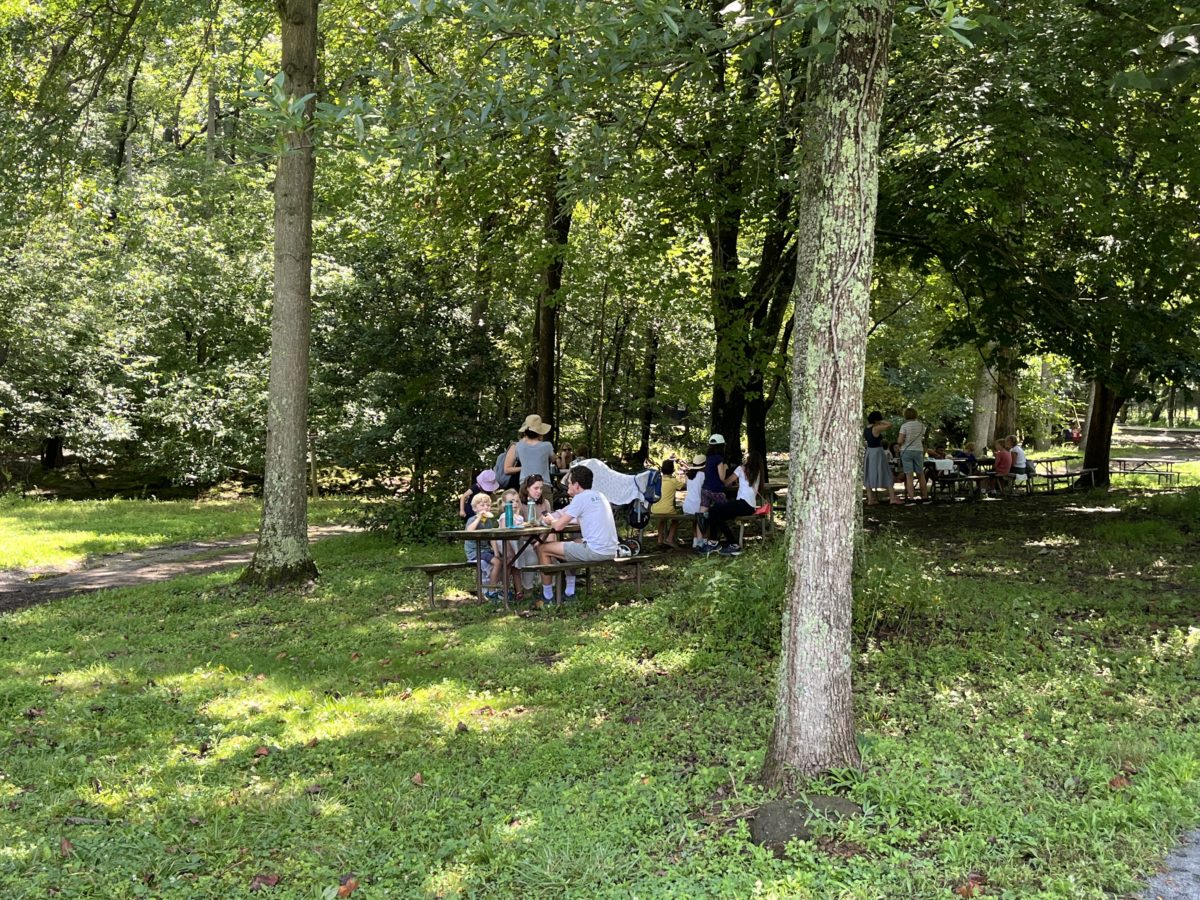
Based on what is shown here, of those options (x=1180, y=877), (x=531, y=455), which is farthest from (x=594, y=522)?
(x=1180, y=877)

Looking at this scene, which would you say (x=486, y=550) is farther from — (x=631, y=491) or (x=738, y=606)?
(x=631, y=491)

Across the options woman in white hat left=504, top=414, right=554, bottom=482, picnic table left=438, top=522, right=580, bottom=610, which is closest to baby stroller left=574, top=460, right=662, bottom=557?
woman in white hat left=504, top=414, right=554, bottom=482

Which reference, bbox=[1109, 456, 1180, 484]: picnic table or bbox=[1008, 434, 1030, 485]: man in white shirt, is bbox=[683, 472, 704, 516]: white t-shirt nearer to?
bbox=[1008, 434, 1030, 485]: man in white shirt

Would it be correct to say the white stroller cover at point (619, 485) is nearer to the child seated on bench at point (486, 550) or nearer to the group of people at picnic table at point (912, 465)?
the child seated on bench at point (486, 550)

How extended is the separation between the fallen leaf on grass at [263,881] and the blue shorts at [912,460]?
14.5 m

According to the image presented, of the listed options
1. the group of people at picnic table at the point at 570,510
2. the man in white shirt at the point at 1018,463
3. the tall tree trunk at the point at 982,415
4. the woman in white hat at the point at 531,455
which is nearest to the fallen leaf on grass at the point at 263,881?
the group of people at picnic table at the point at 570,510

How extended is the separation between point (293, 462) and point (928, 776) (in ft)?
25.5

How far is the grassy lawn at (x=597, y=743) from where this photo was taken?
3758mm

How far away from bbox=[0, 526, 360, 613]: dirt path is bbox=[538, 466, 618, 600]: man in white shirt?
5.85 metres

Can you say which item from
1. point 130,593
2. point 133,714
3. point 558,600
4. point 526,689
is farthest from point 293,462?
point 526,689

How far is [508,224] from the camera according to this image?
13.9m

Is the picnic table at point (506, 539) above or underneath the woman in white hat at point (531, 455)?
underneath

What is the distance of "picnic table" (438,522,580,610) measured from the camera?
8453mm

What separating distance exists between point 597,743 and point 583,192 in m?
3.35
